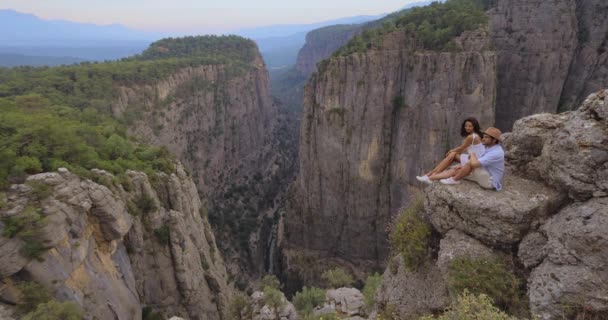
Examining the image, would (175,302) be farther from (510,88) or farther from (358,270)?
(510,88)

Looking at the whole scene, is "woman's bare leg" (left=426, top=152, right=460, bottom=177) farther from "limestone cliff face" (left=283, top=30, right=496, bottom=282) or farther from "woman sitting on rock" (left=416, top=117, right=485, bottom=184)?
"limestone cliff face" (left=283, top=30, right=496, bottom=282)

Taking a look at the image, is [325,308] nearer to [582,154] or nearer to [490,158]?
[490,158]

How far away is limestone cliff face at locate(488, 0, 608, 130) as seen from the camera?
33.8 meters

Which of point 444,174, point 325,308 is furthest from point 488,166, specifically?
point 325,308

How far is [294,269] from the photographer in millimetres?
37875

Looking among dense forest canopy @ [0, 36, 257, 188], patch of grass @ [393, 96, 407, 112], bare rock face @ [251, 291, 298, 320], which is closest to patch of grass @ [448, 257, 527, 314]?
bare rock face @ [251, 291, 298, 320]

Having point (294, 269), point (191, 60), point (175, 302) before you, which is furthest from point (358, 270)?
point (191, 60)

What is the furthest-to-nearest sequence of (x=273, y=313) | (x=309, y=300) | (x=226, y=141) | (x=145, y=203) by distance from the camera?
(x=226, y=141), (x=309, y=300), (x=145, y=203), (x=273, y=313)

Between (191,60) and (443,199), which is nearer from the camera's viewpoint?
(443,199)

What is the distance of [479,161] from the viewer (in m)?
7.93

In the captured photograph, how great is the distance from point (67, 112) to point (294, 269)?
25.1 meters

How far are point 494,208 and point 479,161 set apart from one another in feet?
3.50

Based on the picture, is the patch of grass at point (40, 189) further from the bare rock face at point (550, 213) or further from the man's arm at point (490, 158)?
the man's arm at point (490, 158)

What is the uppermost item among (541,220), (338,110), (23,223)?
(541,220)
